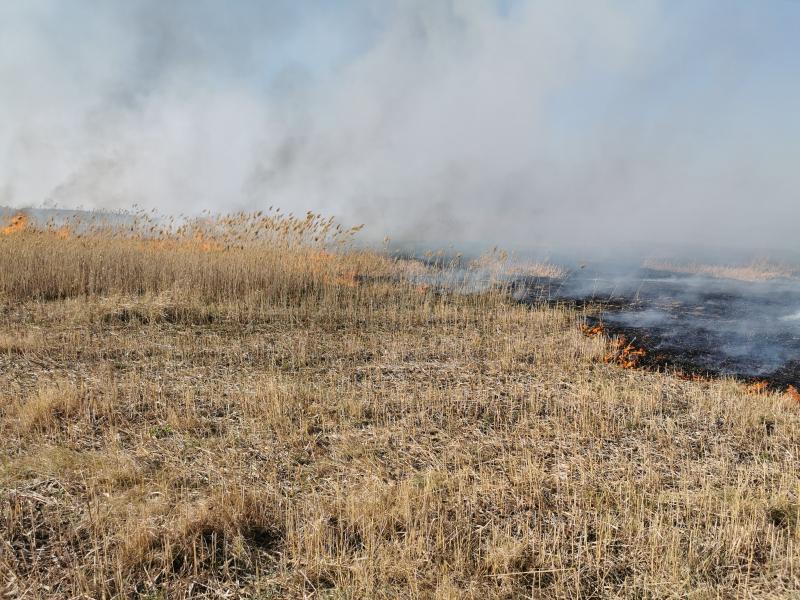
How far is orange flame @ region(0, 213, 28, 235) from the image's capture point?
14383 mm

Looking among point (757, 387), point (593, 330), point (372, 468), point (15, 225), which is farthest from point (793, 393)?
point (15, 225)

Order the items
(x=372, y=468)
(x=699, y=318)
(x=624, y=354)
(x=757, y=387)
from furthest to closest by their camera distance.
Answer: (x=699, y=318)
(x=624, y=354)
(x=757, y=387)
(x=372, y=468)

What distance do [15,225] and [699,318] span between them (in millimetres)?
18067

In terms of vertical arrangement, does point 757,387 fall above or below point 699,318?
below

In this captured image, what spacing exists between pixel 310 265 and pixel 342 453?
A: 9677mm

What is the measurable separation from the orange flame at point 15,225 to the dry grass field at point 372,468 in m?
5.57

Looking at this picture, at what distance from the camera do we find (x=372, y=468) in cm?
467

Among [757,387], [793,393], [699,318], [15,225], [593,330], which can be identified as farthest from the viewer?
[15,225]

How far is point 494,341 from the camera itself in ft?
33.0

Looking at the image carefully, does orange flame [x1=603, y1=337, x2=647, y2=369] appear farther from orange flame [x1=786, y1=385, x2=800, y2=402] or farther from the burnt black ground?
orange flame [x1=786, y1=385, x2=800, y2=402]

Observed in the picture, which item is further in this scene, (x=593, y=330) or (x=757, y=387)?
(x=593, y=330)

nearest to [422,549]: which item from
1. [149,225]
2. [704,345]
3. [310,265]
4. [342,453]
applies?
[342,453]

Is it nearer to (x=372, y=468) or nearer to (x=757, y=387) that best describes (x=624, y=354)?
(x=757, y=387)

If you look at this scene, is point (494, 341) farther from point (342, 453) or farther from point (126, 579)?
point (126, 579)
